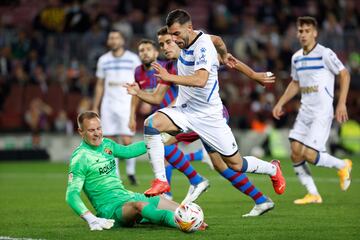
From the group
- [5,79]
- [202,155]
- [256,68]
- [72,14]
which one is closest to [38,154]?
[5,79]

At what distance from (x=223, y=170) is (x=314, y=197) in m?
2.53

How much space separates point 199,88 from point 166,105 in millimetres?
2700

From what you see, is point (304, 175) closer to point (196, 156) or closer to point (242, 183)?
point (196, 156)

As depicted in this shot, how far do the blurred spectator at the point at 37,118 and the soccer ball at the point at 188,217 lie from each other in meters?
14.6

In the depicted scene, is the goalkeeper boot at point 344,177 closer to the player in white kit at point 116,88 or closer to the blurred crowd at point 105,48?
the player in white kit at point 116,88

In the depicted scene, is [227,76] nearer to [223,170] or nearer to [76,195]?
[223,170]

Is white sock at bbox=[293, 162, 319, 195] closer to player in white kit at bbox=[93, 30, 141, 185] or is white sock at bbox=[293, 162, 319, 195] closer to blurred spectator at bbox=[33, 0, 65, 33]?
player in white kit at bbox=[93, 30, 141, 185]

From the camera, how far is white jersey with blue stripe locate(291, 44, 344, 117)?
41.5ft

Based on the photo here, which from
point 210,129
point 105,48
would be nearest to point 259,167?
point 210,129

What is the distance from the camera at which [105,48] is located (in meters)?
24.5

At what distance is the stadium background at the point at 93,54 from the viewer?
2348 cm

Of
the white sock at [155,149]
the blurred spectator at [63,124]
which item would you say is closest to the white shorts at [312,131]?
the white sock at [155,149]

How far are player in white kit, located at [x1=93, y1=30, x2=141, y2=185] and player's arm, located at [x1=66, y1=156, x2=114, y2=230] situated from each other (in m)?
6.74

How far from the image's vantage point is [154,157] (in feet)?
31.9
